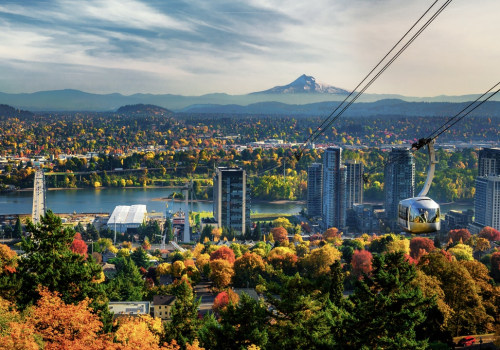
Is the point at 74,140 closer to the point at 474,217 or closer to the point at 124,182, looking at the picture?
the point at 124,182

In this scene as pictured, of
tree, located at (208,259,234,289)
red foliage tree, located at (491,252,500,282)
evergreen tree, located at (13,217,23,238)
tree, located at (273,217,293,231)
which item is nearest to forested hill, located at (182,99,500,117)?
tree, located at (273,217,293,231)

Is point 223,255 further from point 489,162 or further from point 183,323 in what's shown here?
point 489,162

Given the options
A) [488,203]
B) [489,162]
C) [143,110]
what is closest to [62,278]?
[488,203]

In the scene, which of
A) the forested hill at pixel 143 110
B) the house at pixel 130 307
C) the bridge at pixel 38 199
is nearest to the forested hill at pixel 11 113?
the forested hill at pixel 143 110

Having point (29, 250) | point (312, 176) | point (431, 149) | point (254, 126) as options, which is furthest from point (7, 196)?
point (254, 126)

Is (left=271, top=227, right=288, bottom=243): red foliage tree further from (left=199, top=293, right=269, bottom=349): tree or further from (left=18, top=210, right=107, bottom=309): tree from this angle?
(left=199, top=293, right=269, bottom=349): tree

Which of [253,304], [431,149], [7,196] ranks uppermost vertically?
[431,149]

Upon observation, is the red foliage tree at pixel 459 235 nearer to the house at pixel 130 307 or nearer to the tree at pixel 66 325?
the house at pixel 130 307
